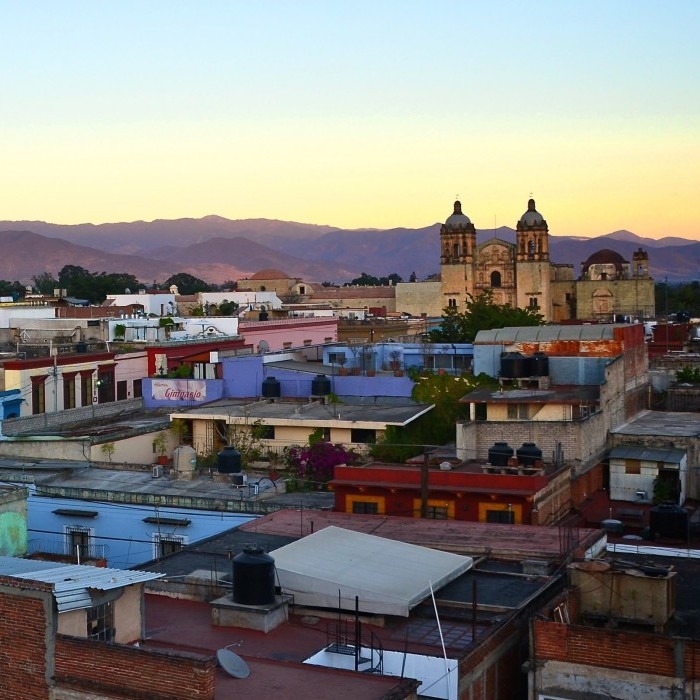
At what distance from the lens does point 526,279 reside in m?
111

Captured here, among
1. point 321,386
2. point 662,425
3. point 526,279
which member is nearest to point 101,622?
point 662,425

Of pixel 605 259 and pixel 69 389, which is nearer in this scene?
pixel 69 389

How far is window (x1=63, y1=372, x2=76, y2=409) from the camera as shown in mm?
39688

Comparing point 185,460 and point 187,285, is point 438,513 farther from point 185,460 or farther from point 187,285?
point 187,285

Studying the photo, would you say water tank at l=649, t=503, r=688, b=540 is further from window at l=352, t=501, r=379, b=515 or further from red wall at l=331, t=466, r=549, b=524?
window at l=352, t=501, r=379, b=515

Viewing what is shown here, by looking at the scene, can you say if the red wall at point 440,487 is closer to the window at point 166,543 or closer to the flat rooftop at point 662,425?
the window at point 166,543

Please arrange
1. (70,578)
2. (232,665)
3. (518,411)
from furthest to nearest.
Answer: (518,411) → (70,578) → (232,665)

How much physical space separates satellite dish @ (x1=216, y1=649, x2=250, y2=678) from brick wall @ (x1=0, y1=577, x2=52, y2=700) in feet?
6.78

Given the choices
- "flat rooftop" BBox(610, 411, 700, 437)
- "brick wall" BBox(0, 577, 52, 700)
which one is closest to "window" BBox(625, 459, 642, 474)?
"flat rooftop" BBox(610, 411, 700, 437)

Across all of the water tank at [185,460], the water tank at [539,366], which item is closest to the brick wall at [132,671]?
the water tank at [185,460]

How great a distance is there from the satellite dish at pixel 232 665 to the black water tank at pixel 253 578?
2.36m

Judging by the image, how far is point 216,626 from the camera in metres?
15.6

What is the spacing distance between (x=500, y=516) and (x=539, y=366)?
1017 cm

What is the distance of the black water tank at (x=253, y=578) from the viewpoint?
605 inches
